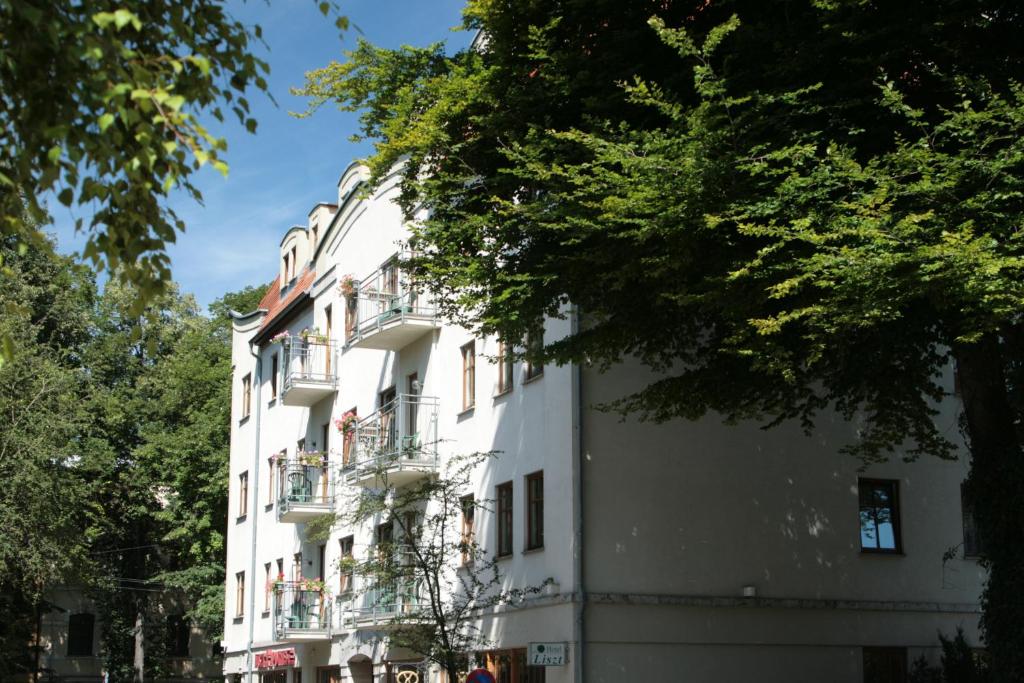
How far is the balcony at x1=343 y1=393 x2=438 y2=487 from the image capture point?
25781mm

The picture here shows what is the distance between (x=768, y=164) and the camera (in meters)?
14.4

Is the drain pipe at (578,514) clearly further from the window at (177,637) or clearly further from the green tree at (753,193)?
the window at (177,637)

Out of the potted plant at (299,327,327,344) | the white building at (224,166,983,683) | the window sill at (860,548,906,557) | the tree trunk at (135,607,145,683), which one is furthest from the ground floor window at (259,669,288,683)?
the window sill at (860,548,906,557)

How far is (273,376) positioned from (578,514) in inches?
803

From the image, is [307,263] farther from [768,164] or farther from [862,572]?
[768,164]

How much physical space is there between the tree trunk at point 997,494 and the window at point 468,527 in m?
9.04

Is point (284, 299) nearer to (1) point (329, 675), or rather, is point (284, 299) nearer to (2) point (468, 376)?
(1) point (329, 675)

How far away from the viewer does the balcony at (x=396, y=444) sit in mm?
25781

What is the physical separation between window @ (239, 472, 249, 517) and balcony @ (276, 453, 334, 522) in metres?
7.02

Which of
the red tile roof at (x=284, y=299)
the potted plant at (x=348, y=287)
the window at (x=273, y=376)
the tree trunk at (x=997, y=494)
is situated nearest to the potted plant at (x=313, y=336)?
the red tile roof at (x=284, y=299)

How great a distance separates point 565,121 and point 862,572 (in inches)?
450

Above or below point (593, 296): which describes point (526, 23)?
above

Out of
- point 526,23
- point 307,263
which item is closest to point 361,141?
point 526,23

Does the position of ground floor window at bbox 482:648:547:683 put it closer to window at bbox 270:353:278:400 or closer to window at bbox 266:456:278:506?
window at bbox 266:456:278:506
